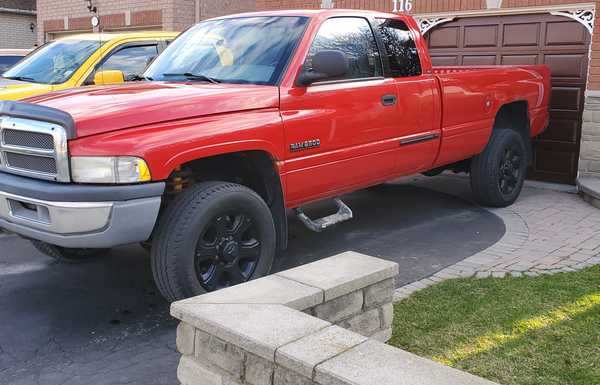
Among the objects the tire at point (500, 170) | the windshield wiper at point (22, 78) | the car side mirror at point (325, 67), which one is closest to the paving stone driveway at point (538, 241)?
the tire at point (500, 170)

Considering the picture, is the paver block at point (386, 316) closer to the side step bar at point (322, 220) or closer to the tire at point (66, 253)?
the side step bar at point (322, 220)

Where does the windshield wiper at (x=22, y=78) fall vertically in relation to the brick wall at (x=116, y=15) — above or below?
below

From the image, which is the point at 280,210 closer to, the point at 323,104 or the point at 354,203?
the point at 323,104

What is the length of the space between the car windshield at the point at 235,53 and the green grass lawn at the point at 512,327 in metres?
2.03

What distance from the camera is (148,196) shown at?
388cm

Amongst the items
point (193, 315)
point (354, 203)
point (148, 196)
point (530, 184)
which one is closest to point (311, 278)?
point (193, 315)

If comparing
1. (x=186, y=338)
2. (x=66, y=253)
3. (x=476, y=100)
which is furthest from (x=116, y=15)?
(x=186, y=338)

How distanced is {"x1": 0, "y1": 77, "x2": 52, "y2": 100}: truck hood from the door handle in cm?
364

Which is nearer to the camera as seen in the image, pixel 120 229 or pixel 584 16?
pixel 120 229

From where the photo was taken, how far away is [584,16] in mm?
8406

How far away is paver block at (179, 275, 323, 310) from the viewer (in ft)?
10.4

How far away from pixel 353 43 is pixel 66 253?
3.00 m

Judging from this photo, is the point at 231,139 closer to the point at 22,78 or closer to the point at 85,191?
the point at 85,191

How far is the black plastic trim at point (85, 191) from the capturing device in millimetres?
3762
